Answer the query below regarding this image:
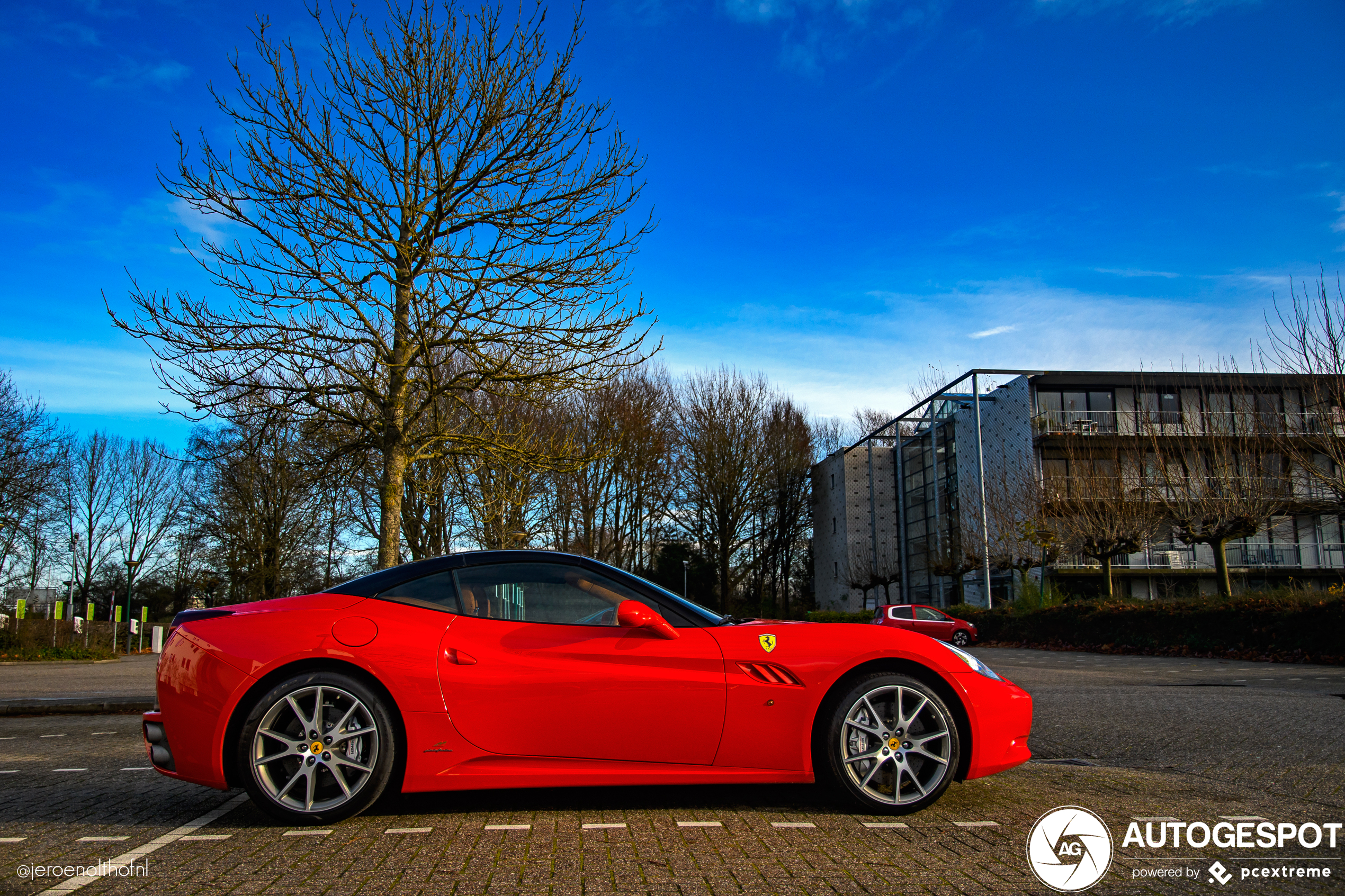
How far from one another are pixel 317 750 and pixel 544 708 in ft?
3.42

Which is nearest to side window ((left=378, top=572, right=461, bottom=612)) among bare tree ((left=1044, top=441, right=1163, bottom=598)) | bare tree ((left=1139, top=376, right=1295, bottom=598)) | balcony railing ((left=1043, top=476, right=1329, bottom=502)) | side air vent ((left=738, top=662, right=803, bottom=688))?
side air vent ((left=738, top=662, right=803, bottom=688))

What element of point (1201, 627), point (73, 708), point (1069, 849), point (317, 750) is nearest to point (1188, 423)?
point (1201, 627)

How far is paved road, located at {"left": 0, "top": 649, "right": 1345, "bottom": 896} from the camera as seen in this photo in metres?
2.97

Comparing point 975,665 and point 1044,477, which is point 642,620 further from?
point 1044,477

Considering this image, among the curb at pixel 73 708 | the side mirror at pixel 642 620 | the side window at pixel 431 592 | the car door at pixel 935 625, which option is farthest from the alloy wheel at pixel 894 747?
the car door at pixel 935 625

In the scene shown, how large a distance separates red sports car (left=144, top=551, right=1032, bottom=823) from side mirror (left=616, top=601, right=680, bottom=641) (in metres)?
0.01

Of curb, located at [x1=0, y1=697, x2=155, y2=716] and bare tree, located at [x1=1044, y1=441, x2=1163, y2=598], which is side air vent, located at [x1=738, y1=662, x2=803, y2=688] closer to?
curb, located at [x1=0, y1=697, x2=155, y2=716]

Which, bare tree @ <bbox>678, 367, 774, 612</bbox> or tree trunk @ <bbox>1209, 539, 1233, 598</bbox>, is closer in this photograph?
tree trunk @ <bbox>1209, 539, 1233, 598</bbox>

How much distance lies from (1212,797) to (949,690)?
4.84 feet

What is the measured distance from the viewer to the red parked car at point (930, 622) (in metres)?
27.3

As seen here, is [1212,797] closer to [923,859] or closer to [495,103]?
[923,859]

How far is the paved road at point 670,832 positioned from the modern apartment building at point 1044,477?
62.1 feet

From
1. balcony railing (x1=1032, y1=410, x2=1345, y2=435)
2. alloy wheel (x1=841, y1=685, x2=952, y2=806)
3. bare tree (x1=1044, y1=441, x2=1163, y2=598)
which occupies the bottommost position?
alloy wheel (x1=841, y1=685, x2=952, y2=806)

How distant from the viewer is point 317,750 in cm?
382
